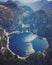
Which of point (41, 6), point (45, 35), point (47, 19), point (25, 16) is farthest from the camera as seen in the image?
point (41, 6)

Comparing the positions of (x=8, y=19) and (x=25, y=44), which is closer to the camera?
(x=25, y=44)

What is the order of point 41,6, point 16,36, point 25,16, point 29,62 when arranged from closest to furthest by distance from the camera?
point 29,62 → point 16,36 → point 25,16 → point 41,6

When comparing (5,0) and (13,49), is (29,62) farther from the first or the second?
(5,0)

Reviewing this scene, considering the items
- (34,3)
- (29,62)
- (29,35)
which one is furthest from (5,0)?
(29,62)

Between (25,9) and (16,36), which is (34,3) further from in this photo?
(16,36)

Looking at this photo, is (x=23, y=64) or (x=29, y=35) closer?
(x=23, y=64)

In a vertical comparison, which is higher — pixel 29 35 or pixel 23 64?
pixel 29 35

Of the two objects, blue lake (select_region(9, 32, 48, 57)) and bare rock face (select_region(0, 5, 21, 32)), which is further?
bare rock face (select_region(0, 5, 21, 32))

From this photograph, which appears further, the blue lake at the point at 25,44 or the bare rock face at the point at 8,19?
the bare rock face at the point at 8,19

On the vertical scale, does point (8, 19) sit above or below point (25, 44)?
above
